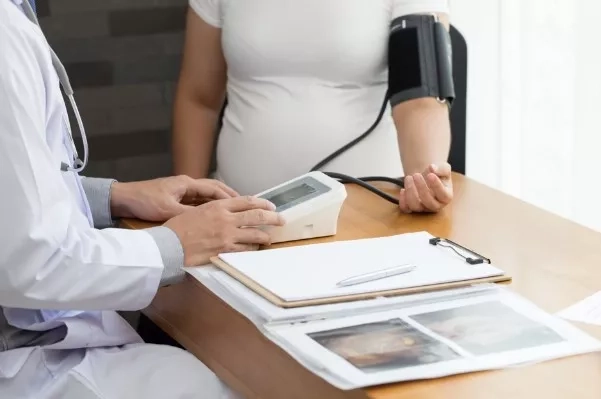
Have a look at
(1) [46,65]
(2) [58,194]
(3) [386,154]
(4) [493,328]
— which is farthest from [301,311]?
(3) [386,154]

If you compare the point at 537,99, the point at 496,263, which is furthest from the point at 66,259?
the point at 537,99

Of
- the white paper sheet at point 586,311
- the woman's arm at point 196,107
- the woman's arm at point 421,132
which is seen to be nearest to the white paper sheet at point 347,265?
the white paper sheet at point 586,311

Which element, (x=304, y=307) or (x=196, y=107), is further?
(x=196, y=107)

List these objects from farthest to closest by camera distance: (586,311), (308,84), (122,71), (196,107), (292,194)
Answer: (122,71)
(196,107)
(308,84)
(292,194)
(586,311)

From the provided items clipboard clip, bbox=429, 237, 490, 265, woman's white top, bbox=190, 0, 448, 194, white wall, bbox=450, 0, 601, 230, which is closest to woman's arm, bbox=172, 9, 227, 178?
woman's white top, bbox=190, 0, 448, 194

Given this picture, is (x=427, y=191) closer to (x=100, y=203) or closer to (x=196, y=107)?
(x=100, y=203)

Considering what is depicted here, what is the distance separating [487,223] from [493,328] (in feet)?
1.47

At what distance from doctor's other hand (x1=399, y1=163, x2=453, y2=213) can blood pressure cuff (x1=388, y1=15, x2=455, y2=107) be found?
23 centimetres

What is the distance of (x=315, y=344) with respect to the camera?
3.69 ft

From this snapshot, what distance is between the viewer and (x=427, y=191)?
1624mm

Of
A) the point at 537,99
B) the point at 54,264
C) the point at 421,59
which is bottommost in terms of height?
the point at 537,99

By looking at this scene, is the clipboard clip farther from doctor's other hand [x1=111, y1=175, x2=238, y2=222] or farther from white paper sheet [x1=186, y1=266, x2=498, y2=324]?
doctor's other hand [x1=111, y1=175, x2=238, y2=222]

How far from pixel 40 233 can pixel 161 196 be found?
40cm

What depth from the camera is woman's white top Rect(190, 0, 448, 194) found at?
1909 millimetres
